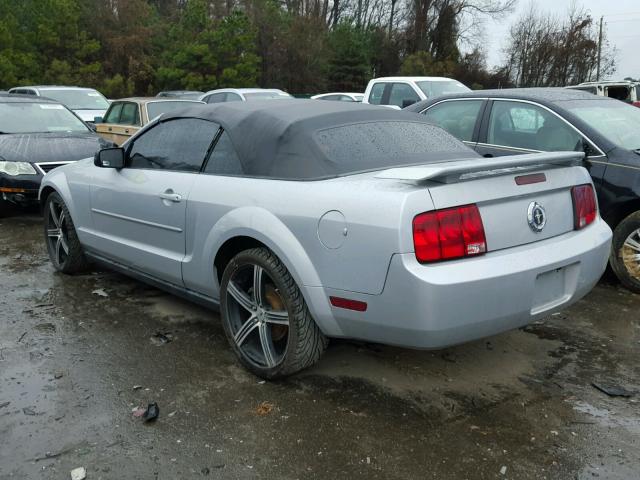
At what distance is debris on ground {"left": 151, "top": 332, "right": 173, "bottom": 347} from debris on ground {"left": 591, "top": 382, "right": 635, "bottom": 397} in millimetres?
2607

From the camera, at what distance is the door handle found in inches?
158

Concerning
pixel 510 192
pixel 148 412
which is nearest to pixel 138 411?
pixel 148 412

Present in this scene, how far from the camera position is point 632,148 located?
5.29 meters

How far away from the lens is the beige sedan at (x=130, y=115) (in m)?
11.1

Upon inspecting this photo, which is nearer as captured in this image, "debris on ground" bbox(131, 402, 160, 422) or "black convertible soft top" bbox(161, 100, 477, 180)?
"debris on ground" bbox(131, 402, 160, 422)

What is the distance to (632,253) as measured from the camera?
5168 millimetres

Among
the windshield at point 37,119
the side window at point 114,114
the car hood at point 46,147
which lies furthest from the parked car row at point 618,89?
the car hood at point 46,147

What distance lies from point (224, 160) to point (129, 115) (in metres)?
8.29

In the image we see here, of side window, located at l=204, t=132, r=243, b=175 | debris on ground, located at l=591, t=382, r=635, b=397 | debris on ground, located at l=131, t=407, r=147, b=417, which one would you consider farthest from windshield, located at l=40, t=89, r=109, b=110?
debris on ground, located at l=591, t=382, r=635, b=397

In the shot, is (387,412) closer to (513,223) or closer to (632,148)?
(513,223)

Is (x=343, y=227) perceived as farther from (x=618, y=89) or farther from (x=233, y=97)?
(x=618, y=89)

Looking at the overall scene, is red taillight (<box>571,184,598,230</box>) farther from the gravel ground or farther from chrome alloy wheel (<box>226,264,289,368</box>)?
chrome alloy wheel (<box>226,264,289,368</box>)

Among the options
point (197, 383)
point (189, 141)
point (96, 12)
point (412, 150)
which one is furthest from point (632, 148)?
point (96, 12)

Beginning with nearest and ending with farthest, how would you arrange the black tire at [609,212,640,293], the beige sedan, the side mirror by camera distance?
the side mirror < the black tire at [609,212,640,293] < the beige sedan
